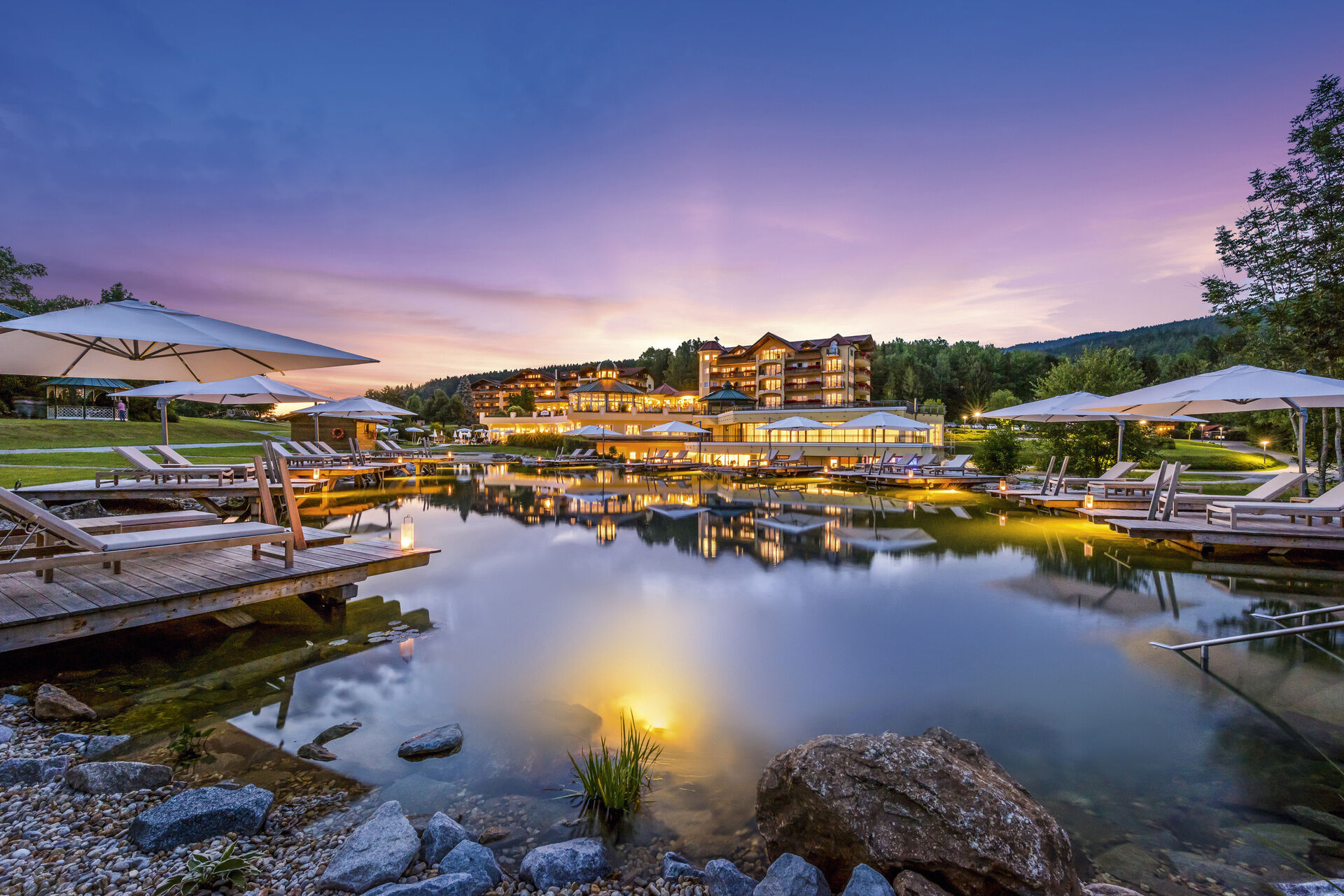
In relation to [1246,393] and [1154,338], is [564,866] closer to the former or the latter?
[1246,393]

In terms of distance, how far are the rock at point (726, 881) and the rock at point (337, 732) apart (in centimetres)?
299

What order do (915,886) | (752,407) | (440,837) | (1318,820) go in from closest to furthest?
(915,886) < (440,837) < (1318,820) < (752,407)

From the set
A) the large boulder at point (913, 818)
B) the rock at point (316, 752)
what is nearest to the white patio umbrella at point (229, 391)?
the rock at point (316, 752)

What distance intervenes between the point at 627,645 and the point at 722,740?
6.75 feet

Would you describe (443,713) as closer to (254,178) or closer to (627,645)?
(627,645)

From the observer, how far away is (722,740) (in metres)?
3.82

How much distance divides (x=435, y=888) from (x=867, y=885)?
5.97 ft

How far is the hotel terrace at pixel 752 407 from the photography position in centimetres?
3019

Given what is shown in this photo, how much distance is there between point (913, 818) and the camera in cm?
219

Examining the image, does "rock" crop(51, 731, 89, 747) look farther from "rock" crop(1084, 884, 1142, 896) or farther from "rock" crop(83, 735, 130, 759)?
"rock" crop(1084, 884, 1142, 896)

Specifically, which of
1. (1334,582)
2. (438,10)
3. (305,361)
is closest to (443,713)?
(305,361)

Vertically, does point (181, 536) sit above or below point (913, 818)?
above

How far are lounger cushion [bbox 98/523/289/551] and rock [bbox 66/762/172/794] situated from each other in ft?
9.33

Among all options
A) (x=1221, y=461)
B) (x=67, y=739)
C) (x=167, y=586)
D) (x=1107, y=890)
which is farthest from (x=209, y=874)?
(x=1221, y=461)
